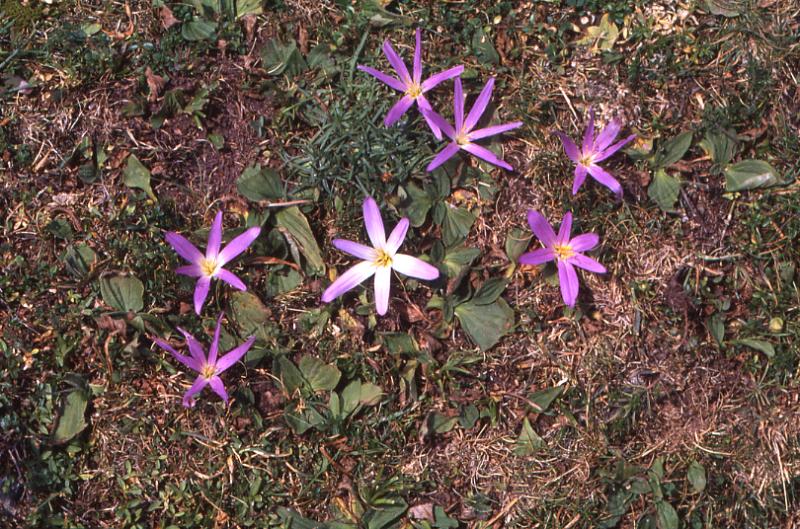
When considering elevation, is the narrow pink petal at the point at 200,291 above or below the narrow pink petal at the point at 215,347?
above

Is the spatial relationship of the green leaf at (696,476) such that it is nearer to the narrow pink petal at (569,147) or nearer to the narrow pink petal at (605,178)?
the narrow pink petal at (605,178)

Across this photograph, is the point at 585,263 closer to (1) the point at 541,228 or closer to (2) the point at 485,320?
(1) the point at 541,228

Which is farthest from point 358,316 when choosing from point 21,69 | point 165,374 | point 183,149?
point 21,69

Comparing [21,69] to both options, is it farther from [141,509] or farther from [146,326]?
[141,509]

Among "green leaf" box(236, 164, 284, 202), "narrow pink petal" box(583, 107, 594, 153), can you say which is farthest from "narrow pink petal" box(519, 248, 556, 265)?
"green leaf" box(236, 164, 284, 202)

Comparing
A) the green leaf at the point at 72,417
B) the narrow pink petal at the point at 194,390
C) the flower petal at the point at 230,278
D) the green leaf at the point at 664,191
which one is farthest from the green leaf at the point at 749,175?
the green leaf at the point at 72,417

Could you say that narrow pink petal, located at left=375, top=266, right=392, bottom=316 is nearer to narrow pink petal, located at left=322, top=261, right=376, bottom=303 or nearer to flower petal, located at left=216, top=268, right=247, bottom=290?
narrow pink petal, located at left=322, top=261, right=376, bottom=303
